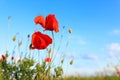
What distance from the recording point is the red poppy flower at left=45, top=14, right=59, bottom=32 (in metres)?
3.98

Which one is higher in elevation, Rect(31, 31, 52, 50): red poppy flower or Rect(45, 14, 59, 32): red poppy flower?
Rect(45, 14, 59, 32): red poppy flower

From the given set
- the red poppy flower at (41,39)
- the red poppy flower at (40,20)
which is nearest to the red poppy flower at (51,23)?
the red poppy flower at (40,20)

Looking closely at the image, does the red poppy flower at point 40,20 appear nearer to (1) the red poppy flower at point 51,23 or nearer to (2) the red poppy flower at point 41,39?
(1) the red poppy flower at point 51,23

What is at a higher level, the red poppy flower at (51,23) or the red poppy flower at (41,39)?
the red poppy flower at (51,23)

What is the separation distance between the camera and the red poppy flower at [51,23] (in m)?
3.98

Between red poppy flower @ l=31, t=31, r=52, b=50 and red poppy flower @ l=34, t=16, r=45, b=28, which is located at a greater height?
red poppy flower @ l=34, t=16, r=45, b=28

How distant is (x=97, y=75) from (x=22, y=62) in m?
4.03

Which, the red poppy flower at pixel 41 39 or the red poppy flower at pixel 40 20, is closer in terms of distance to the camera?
the red poppy flower at pixel 41 39

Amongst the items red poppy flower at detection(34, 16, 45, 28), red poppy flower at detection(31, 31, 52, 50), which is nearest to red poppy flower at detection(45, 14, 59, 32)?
red poppy flower at detection(34, 16, 45, 28)

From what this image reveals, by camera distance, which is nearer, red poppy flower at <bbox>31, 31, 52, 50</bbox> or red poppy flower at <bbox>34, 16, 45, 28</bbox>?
red poppy flower at <bbox>31, 31, 52, 50</bbox>

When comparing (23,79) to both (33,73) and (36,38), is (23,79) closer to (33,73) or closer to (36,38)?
(33,73)

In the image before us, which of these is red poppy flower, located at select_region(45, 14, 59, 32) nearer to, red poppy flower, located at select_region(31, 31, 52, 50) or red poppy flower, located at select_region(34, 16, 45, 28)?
red poppy flower, located at select_region(34, 16, 45, 28)

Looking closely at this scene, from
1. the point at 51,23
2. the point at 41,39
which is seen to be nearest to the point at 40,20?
the point at 51,23

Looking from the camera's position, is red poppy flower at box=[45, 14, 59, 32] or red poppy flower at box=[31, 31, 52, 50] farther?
red poppy flower at box=[45, 14, 59, 32]
